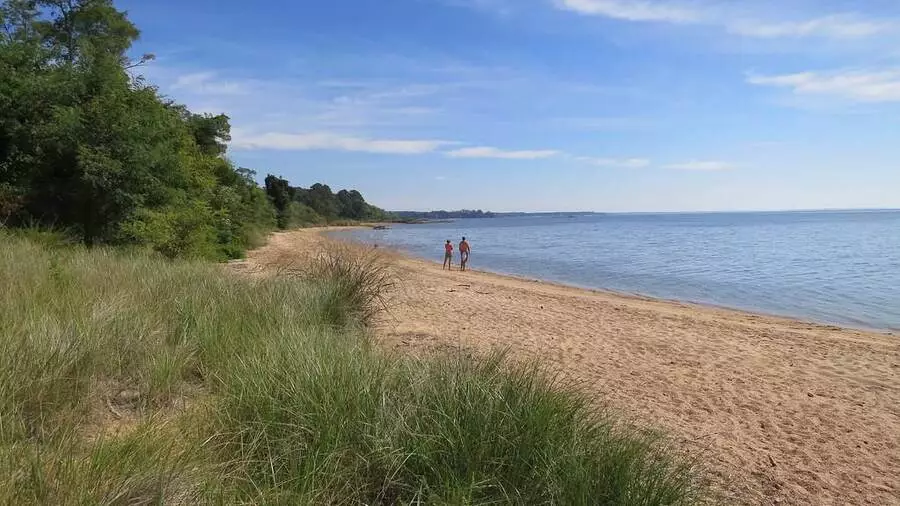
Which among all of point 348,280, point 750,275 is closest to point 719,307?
point 750,275

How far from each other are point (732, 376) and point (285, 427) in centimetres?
808

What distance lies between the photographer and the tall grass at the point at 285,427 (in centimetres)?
294

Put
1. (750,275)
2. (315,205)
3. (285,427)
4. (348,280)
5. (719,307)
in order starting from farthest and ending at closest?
(315,205) → (750,275) → (719,307) → (348,280) → (285,427)

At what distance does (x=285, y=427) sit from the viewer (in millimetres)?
3664

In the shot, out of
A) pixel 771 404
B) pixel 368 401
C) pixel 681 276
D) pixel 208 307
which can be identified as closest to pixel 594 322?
pixel 771 404

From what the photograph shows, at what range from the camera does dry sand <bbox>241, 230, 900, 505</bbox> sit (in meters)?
5.82

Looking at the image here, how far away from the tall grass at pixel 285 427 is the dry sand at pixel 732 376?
5.79 feet

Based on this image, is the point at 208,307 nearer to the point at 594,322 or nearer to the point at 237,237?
the point at 594,322

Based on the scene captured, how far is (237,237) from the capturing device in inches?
1113

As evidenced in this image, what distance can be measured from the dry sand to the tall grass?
5.79ft

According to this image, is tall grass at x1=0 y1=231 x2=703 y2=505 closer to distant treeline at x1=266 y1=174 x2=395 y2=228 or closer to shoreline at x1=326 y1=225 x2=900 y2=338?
shoreline at x1=326 y1=225 x2=900 y2=338

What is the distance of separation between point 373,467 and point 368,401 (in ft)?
1.71

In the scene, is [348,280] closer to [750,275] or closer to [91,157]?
[91,157]

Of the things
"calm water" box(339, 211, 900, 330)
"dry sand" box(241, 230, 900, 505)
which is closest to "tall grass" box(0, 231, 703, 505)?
"dry sand" box(241, 230, 900, 505)
